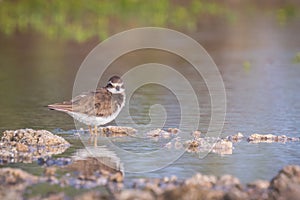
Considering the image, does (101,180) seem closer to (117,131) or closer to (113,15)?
(117,131)

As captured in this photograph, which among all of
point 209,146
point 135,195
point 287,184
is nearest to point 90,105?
point 209,146

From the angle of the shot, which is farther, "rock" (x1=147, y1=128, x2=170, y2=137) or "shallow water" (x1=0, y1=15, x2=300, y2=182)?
"rock" (x1=147, y1=128, x2=170, y2=137)

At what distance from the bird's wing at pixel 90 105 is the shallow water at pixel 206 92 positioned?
1.22 ft

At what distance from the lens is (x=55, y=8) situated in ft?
82.7

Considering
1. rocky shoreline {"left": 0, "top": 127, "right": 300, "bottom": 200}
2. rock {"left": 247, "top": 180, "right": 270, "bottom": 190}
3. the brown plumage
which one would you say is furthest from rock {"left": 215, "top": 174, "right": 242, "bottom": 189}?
the brown plumage

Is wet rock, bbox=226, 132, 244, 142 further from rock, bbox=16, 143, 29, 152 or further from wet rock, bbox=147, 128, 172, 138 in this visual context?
rock, bbox=16, 143, 29, 152

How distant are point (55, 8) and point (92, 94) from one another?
52.3 feet

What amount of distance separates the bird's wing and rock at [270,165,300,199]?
321 cm

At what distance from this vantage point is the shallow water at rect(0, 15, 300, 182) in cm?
816

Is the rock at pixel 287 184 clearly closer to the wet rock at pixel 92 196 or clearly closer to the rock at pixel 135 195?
the rock at pixel 135 195

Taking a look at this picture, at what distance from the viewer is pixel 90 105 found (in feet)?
31.0

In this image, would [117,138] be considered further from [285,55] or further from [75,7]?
[75,7]

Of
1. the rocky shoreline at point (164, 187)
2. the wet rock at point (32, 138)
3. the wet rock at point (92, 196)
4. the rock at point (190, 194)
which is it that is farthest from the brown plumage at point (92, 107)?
the rock at point (190, 194)

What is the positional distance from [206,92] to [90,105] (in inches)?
160
